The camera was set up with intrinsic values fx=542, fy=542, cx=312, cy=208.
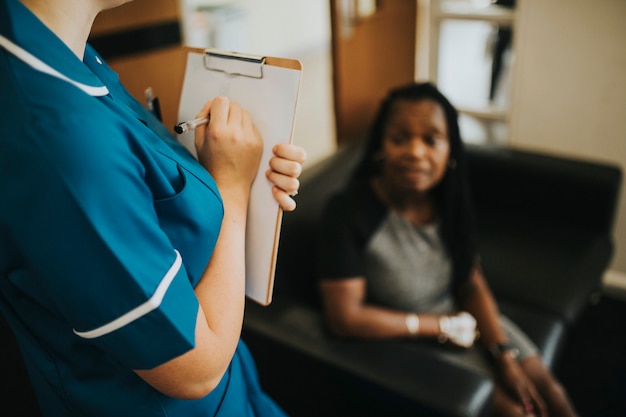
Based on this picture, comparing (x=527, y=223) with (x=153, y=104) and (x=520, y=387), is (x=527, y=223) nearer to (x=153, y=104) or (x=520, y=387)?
(x=520, y=387)

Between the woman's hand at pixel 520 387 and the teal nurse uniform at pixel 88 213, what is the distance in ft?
3.65

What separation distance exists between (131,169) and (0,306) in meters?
0.31

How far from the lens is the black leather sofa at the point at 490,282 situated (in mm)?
1259

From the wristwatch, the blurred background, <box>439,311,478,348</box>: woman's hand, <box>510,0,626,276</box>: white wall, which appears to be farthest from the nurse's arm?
<box>510,0,626,276</box>: white wall

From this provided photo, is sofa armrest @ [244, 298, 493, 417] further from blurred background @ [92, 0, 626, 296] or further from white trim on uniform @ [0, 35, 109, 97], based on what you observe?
white trim on uniform @ [0, 35, 109, 97]

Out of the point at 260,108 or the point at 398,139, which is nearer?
the point at 260,108

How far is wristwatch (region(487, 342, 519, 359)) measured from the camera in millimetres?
1508

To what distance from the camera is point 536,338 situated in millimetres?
1668

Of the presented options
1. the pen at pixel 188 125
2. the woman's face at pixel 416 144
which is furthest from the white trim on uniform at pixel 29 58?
the woman's face at pixel 416 144

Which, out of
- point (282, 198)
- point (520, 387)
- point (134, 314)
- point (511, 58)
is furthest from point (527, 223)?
point (134, 314)

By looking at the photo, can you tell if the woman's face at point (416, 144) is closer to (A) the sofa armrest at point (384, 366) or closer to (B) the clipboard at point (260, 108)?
(A) the sofa armrest at point (384, 366)

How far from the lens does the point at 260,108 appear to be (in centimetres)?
72

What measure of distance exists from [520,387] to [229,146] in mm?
1129

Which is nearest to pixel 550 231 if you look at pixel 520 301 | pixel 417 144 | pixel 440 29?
pixel 520 301
